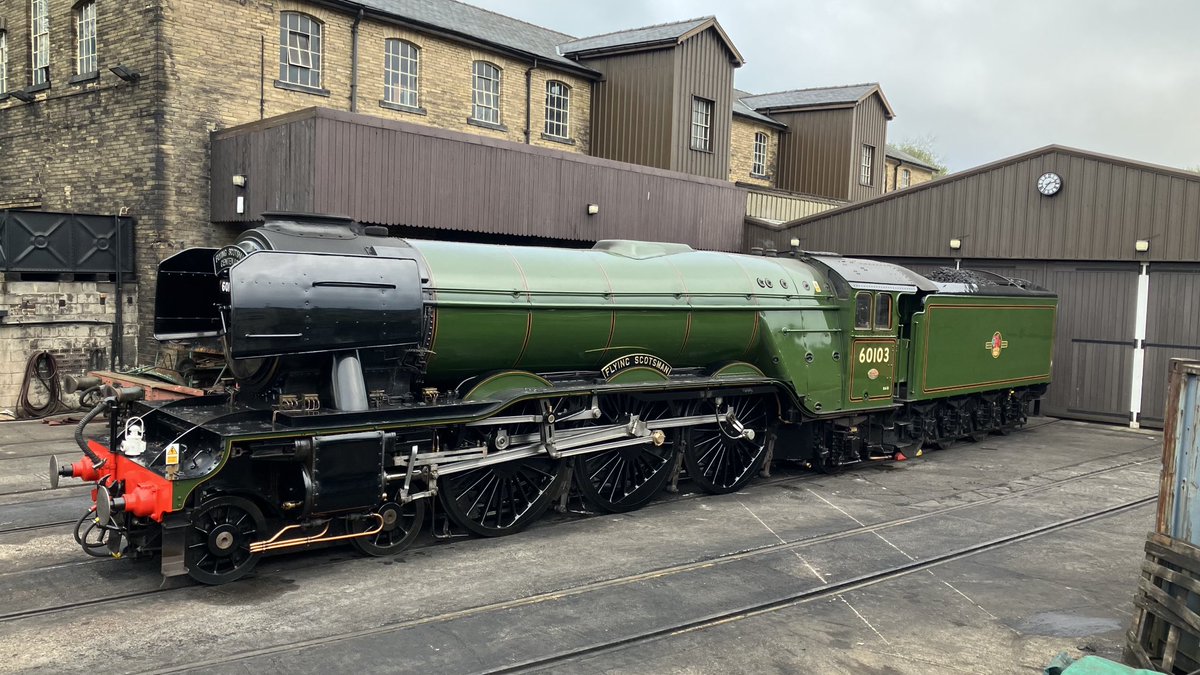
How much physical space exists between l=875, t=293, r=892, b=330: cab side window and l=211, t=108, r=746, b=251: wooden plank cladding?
21.5 ft

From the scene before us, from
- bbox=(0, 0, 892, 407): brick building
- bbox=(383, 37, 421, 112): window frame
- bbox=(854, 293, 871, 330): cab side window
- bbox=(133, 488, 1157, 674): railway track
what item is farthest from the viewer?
bbox=(383, 37, 421, 112): window frame

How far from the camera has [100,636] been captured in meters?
5.66

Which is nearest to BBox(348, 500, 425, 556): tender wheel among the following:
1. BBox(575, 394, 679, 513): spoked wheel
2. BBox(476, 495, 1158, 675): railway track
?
BBox(575, 394, 679, 513): spoked wheel

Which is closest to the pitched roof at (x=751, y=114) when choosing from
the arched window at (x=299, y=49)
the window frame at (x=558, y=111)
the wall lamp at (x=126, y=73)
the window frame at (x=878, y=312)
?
the window frame at (x=558, y=111)

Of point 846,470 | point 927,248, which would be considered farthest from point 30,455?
point 927,248

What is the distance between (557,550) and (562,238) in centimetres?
961

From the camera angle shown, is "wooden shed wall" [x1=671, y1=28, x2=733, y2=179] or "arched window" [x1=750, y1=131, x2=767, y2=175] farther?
"arched window" [x1=750, y1=131, x2=767, y2=175]

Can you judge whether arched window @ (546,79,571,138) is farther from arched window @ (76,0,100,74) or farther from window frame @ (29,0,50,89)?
window frame @ (29,0,50,89)

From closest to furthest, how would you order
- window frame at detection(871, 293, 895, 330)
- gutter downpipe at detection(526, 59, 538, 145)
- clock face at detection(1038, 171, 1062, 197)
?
window frame at detection(871, 293, 895, 330), clock face at detection(1038, 171, 1062, 197), gutter downpipe at detection(526, 59, 538, 145)

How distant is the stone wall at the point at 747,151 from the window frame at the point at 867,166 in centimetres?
270

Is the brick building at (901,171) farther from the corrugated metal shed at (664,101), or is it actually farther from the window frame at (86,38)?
the window frame at (86,38)

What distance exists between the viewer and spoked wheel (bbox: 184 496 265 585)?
6.60m

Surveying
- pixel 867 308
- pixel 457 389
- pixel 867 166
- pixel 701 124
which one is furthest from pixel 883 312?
pixel 867 166

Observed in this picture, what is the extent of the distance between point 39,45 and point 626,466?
16.6 metres
